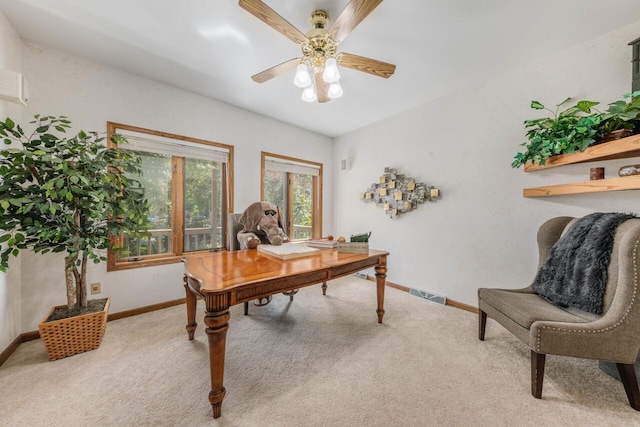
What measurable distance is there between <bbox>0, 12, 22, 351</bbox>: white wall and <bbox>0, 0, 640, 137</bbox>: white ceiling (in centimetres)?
12

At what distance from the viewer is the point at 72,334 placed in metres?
1.67

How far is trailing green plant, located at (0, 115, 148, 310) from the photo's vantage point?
1414 millimetres

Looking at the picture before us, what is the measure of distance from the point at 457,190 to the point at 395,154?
994mm

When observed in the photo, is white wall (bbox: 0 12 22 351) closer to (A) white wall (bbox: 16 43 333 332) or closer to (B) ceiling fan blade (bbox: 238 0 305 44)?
(A) white wall (bbox: 16 43 333 332)

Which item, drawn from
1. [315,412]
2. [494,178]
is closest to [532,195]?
[494,178]

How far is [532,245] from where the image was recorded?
84.0 inches

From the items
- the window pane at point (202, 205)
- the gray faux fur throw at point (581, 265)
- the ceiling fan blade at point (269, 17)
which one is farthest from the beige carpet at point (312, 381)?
the ceiling fan blade at point (269, 17)

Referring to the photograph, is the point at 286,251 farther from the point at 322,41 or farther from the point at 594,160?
the point at 594,160

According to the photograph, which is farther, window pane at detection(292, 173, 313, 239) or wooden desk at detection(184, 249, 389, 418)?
window pane at detection(292, 173, 313, 239)

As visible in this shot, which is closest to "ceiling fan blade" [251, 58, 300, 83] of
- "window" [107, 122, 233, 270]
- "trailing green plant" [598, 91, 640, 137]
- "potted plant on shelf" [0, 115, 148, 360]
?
"potted plant on shelf" [0, 115, 148, 360]

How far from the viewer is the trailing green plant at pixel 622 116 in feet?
4.46

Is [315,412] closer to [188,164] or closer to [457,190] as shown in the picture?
[457,190]

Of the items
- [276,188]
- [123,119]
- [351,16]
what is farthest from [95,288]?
[351,16]

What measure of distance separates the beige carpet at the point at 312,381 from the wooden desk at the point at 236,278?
0.28 metres
